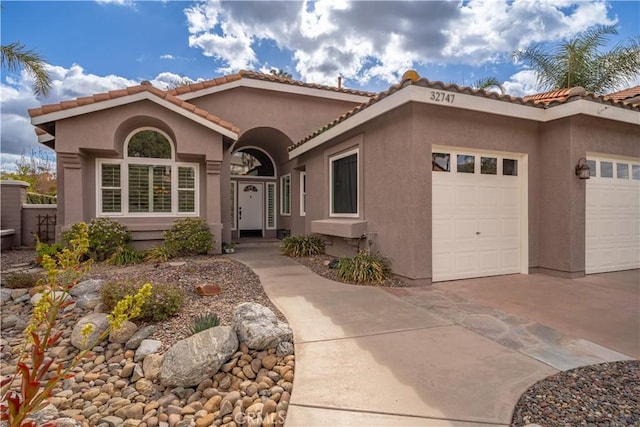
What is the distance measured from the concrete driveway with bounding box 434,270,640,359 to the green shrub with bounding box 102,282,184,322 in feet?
16.0

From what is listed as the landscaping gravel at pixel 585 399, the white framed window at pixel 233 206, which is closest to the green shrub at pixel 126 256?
the white framed window at pixel 233 206

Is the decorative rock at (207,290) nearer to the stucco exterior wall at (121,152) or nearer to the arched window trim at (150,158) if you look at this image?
the stucco exterior wall at (121,152)

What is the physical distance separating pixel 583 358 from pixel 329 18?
1111cm

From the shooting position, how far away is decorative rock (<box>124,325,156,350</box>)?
4.38 m

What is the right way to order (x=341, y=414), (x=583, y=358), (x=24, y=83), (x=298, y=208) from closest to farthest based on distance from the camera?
1. (x=341, y=414)
2. (x=583, y=358)
3. (x=24, y=83)
4. (x=298, y=208)

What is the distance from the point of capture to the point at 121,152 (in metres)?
10.1

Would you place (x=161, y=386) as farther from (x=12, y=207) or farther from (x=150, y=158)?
(x=12, y=207)

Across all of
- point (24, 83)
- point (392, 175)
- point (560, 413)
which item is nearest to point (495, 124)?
point (392, 175)

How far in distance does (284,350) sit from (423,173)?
14.8 ft

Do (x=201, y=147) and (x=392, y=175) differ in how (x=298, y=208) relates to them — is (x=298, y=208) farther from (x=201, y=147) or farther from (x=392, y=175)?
(x=392, y=175)

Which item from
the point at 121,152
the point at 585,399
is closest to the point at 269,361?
the point at 585,399

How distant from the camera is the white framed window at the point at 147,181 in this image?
397 inches

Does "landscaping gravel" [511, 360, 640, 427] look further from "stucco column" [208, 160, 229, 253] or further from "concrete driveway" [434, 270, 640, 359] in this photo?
"stucco column" [208, 160, 229, 253]

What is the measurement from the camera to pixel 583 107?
6934mm
